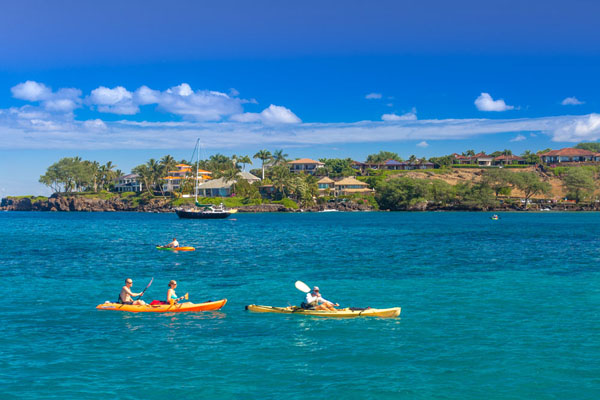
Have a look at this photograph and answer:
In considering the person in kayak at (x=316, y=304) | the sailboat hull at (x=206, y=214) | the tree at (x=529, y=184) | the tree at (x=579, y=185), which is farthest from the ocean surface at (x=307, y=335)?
the tree at (x=579, y=185)

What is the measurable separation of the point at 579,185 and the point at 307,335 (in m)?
196

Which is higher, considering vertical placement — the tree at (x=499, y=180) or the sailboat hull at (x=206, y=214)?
the tree at (x=499, y=180)

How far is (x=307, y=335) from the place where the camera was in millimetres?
24891

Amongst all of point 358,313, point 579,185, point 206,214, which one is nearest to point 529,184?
point 579,185

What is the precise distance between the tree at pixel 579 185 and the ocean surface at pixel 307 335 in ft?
522

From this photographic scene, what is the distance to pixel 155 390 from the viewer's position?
18078mm

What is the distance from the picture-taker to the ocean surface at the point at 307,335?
18.5 meters

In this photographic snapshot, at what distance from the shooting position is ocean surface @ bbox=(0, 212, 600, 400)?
18547mm

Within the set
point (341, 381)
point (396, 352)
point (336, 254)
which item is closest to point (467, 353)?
point (396, 352)

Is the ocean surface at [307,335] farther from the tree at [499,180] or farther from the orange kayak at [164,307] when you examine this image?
the tree at [499,180]

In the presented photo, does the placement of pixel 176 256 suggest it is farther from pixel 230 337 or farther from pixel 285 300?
pixel 230 337

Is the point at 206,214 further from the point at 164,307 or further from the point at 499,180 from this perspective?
the point at 499,180

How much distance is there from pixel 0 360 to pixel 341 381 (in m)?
13.8

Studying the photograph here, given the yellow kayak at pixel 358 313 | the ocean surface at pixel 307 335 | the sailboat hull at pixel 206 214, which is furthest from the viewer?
the sailboat hull at pixel 206 214
